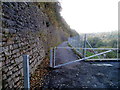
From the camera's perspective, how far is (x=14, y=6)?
242cm

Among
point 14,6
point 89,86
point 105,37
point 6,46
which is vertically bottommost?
point 89,86

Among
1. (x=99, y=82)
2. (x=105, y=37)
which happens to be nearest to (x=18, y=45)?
(x=99, y=82)

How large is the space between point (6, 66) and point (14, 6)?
64.8 inches

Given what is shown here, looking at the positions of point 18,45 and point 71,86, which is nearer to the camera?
point 18,45

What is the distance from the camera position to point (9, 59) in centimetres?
209

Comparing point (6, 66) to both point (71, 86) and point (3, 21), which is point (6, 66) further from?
point (71, 86)

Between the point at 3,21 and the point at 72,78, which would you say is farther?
the point at 72,78

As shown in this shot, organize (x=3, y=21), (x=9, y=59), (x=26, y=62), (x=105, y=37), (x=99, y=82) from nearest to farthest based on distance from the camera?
(x=26, y=62) → (x=3, y=21) → (x=9, y=59) → (x=99, y=82) → (x=105, y=37)

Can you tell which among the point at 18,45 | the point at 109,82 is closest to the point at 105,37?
the point at 109,82

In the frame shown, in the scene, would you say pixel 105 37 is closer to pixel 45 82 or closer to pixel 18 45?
pixel 45 82

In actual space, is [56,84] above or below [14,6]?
below

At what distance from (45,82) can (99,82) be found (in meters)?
1.91

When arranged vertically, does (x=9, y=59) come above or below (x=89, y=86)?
above

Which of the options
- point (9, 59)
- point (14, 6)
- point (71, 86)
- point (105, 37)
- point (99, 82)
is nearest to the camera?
point (9, 59)
